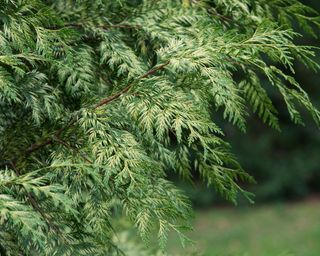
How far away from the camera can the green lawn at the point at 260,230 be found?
425 inches

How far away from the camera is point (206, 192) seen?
1406 cm

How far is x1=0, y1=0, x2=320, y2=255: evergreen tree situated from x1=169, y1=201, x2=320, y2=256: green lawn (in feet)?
25.1

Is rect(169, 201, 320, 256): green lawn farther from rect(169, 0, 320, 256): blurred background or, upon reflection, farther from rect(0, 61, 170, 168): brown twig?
rect(0, 61, 170, 168): brown twig

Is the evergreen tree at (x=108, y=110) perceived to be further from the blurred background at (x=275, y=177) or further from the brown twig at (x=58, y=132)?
the blurred background at (x=275, y=177)

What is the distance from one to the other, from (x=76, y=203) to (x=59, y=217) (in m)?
0.13

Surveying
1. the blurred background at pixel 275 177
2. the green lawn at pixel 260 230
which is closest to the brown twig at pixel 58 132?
the green lawn at pixel 260 230

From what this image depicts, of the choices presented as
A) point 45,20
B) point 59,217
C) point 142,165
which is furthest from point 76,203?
point 45,20

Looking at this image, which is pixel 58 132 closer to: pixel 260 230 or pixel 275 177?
pixel 260 230

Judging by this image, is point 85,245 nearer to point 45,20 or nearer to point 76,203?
point 76,203

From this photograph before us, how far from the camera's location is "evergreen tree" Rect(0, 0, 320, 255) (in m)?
2.17

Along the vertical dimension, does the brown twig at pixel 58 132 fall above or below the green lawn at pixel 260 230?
above

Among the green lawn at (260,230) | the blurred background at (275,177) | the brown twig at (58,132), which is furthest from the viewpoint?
the blurred background at (275,177)

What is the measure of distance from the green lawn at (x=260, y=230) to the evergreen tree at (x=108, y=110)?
25.1ft

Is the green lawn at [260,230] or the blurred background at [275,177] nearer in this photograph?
the green lawn at [260,230]
